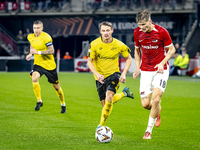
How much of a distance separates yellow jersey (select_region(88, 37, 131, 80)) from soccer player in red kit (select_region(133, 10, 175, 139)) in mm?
482

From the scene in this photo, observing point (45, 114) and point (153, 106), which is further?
point (45, 114)

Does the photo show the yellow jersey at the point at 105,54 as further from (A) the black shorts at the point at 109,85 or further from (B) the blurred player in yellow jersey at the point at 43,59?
(B) the blurred player in yellow jersey at the point at 43,59

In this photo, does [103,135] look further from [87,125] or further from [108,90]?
[87,125]

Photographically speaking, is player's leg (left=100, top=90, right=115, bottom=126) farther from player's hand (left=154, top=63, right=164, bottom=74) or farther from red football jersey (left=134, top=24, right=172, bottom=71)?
player's hand (left=154, top=63, right=164, bottom=74)

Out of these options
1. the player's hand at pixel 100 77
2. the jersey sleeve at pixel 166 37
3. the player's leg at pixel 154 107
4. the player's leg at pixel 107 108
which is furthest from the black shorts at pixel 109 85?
the jersey sleeve at pixel 166 37

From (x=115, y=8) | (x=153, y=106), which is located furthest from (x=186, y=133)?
(x=115, y=8)

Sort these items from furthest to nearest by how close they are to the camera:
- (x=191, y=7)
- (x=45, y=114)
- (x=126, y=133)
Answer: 1. (x=191, y=7)
2. (x=45, y=114)
3. (x=126, y=133)

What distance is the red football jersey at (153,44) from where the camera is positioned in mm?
5520

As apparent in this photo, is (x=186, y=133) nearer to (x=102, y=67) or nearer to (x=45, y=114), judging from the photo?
(x=102, y=67)

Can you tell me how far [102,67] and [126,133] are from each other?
129cm

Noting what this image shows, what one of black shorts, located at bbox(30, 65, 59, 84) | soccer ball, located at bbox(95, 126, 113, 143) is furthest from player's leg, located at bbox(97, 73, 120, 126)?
black shorts, located at bbox(30, 65, 59, 84)

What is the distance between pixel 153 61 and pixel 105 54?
945 millimetres

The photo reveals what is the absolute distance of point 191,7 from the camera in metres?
32.1

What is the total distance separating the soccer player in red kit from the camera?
5.46 metres
